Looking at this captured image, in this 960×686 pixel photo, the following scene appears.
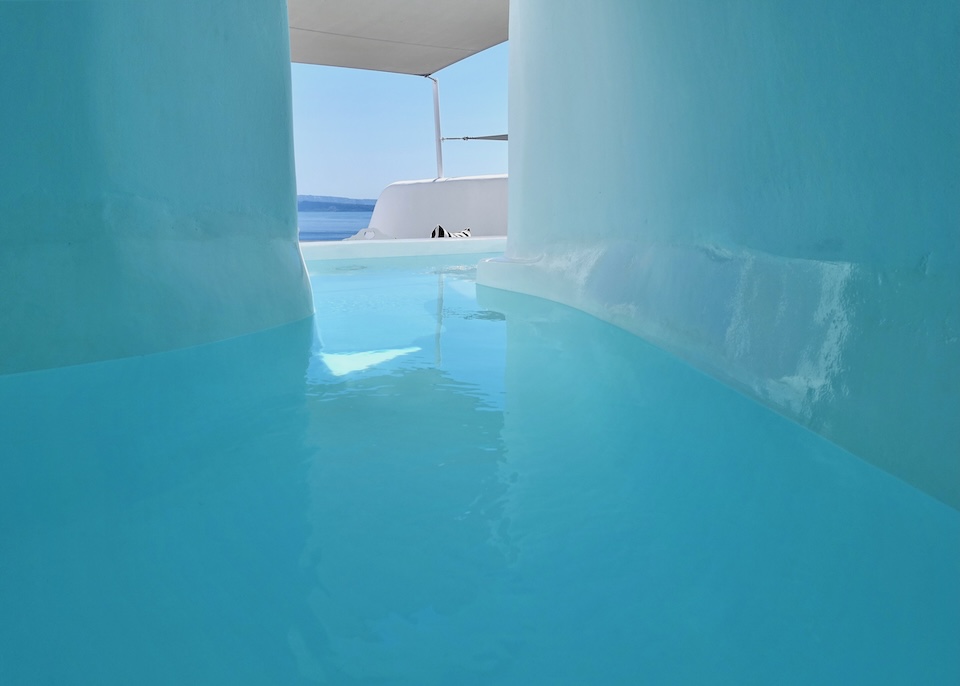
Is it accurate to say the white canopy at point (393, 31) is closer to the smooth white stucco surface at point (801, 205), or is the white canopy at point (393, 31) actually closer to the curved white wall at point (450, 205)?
the curved white wall at point (450, 205)

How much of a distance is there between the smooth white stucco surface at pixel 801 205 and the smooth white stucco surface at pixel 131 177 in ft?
4.62

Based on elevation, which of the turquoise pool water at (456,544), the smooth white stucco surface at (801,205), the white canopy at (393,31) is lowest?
the turquoise pool water at (456,544)

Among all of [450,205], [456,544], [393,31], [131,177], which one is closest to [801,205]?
[456,544]

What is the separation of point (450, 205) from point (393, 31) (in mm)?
3087

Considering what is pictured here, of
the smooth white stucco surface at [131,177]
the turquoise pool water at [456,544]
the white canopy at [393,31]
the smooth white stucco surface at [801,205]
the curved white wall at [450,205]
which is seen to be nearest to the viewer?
the turquoise pool water at [456,544]

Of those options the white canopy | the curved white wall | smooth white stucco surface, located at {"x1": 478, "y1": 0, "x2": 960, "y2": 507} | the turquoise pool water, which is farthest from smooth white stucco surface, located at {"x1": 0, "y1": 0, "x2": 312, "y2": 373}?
the curved white wall

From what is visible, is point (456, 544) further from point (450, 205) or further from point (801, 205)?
point (450, 205)

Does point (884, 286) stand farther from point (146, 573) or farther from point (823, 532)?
point (146, 573)

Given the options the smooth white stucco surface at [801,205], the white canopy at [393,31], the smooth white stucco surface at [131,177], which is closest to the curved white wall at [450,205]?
the white canopy at [393,31]

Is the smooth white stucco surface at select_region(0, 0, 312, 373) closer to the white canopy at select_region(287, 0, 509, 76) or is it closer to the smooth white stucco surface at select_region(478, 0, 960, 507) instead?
the smooth white stucco surface at select_region(478, 0, 960, 507)

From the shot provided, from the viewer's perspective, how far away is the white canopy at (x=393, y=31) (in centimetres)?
608

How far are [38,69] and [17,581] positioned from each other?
1.58 m

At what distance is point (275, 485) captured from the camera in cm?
100

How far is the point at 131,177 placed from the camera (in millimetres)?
1964
